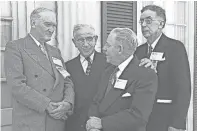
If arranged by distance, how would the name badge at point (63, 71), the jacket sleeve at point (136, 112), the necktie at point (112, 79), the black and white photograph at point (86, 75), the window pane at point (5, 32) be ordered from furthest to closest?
1. the window pane at point (5, 32)
2. the name badge at point (63, 71)
3. the necktie at point (112, 79)
4. the black and white photograph at point (86, 75)
5. the jacket sleeve at point (136, 112)

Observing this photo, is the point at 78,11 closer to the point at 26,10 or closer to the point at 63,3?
the point at 63,3

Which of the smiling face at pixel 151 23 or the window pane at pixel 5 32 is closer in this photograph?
the smiling face at pixel 151 23

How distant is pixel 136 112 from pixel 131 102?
8cm

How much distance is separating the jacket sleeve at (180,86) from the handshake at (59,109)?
817mm

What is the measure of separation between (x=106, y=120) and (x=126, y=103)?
0.17 m

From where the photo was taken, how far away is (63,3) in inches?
126

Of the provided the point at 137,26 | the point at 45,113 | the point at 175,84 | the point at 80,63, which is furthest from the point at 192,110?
the point at 45,113

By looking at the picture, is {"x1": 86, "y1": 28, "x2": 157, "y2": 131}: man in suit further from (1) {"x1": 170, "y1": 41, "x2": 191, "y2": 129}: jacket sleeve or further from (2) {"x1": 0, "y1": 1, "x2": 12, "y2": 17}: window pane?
(2) {"x1": 0, "y1": 1, "x2": 12, "y2": 17}: window pane

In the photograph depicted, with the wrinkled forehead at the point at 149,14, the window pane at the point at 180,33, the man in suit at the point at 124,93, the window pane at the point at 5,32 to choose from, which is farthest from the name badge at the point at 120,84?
the window pane at the point at 180,33

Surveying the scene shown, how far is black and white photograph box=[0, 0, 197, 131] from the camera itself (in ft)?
7.06

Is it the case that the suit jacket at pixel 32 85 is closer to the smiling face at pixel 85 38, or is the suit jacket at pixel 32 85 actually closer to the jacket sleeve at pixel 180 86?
the smiling face at pixel 85 38

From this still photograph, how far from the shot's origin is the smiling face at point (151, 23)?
2.66 m

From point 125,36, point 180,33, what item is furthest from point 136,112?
point 180,33

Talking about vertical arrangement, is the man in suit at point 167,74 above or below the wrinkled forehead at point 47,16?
below
